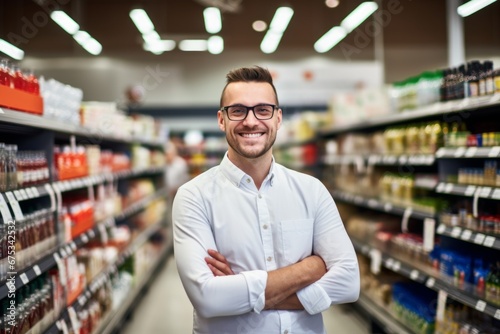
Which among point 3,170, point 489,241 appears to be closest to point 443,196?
point 489,241

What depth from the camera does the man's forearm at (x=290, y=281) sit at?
Answer: 2092 millimetres

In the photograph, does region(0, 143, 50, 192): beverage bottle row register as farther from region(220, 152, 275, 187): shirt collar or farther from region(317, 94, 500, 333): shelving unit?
region(317, 94, 500, 333): shelving unit

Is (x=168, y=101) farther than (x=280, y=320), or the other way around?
(x=168, y=101)

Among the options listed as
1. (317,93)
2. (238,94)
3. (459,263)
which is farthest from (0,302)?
(317,93)

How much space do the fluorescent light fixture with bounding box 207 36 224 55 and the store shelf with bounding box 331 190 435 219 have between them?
15.4ft

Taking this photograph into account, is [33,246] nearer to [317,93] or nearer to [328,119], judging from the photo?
[328,119]

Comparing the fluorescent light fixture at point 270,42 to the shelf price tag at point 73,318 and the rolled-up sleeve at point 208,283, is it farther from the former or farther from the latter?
the rolled-up sleeve at point 208,283

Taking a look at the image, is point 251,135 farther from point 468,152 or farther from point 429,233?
point 429,233

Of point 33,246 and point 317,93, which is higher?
point 317,93

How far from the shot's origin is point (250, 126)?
2150 mm

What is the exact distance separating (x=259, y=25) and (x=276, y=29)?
1.34 meters

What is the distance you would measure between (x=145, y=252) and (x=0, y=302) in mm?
4984

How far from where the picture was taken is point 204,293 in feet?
6.65

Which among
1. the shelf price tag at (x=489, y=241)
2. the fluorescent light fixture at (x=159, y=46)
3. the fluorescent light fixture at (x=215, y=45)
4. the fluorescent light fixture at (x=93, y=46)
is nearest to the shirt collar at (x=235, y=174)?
the shelf price tag at (x=489, y=241)
